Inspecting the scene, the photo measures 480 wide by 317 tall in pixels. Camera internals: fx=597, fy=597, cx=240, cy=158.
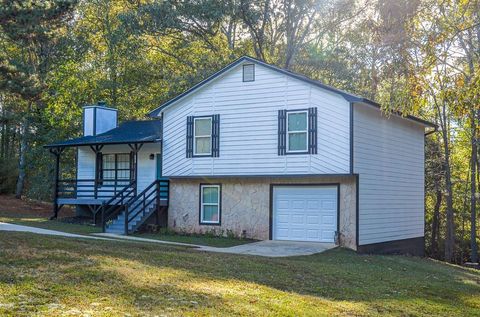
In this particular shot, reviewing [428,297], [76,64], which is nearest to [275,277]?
[428,297]

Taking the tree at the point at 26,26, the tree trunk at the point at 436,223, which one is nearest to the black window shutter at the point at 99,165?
the tree at the point at 26,26

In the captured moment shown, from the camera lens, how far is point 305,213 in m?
19.6

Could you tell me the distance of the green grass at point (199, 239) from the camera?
18891 mm

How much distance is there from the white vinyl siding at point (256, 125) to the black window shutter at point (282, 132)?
0.49 feet

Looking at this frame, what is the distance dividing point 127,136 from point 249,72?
720 centimetres

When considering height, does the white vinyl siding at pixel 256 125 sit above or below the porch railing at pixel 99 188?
above

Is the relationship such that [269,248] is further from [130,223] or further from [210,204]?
[130,223]

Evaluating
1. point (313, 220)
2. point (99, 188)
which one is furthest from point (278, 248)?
point (99, 188)

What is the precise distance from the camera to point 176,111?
72.6 feet

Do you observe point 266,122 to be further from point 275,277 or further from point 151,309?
point 151,309

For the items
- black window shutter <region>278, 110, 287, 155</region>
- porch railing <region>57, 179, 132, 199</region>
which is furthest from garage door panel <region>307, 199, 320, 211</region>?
porch railing <region>57, 179, 132, 199</region>

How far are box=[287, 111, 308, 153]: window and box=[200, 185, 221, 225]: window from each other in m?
3.39

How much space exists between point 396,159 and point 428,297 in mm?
11471

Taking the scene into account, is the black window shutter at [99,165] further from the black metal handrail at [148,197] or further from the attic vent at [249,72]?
the attic vent at [249,72]
